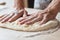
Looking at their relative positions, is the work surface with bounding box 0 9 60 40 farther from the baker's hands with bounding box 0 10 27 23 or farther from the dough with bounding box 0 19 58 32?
the baker's hands with bounding box 0 10 27 23

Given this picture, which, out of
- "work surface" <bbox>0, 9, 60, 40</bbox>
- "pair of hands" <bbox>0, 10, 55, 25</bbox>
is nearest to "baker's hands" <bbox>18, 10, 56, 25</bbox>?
"pair of hands" <bbox>0, 10, 55, 25</bbox>

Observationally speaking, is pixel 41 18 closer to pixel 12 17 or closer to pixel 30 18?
pixel 30 18

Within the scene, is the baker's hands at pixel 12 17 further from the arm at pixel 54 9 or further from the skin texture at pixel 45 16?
the arm at pixel 54 9

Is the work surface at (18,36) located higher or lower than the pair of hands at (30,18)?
lower

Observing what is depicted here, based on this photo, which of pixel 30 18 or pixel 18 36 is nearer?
pixel 18 36

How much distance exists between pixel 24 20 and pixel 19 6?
0.26m

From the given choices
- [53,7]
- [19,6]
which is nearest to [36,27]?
[53,7]

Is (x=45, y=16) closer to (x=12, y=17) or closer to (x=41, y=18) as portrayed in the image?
(x=41, y=18)

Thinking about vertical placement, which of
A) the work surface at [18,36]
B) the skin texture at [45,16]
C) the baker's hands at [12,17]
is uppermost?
the skin texture at [45,16]

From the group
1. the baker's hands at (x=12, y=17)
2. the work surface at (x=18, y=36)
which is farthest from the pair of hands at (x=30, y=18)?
the work surface at (x=18, y=36)

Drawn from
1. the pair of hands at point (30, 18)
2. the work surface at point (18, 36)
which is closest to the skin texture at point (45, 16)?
the pair of hands at point (30, 18)

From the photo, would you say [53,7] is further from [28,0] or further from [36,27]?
[28,0]

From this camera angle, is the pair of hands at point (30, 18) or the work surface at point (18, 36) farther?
the pair of hands at point (30, 18)

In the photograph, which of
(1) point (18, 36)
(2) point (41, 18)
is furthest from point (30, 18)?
(1) point (18, 36)
